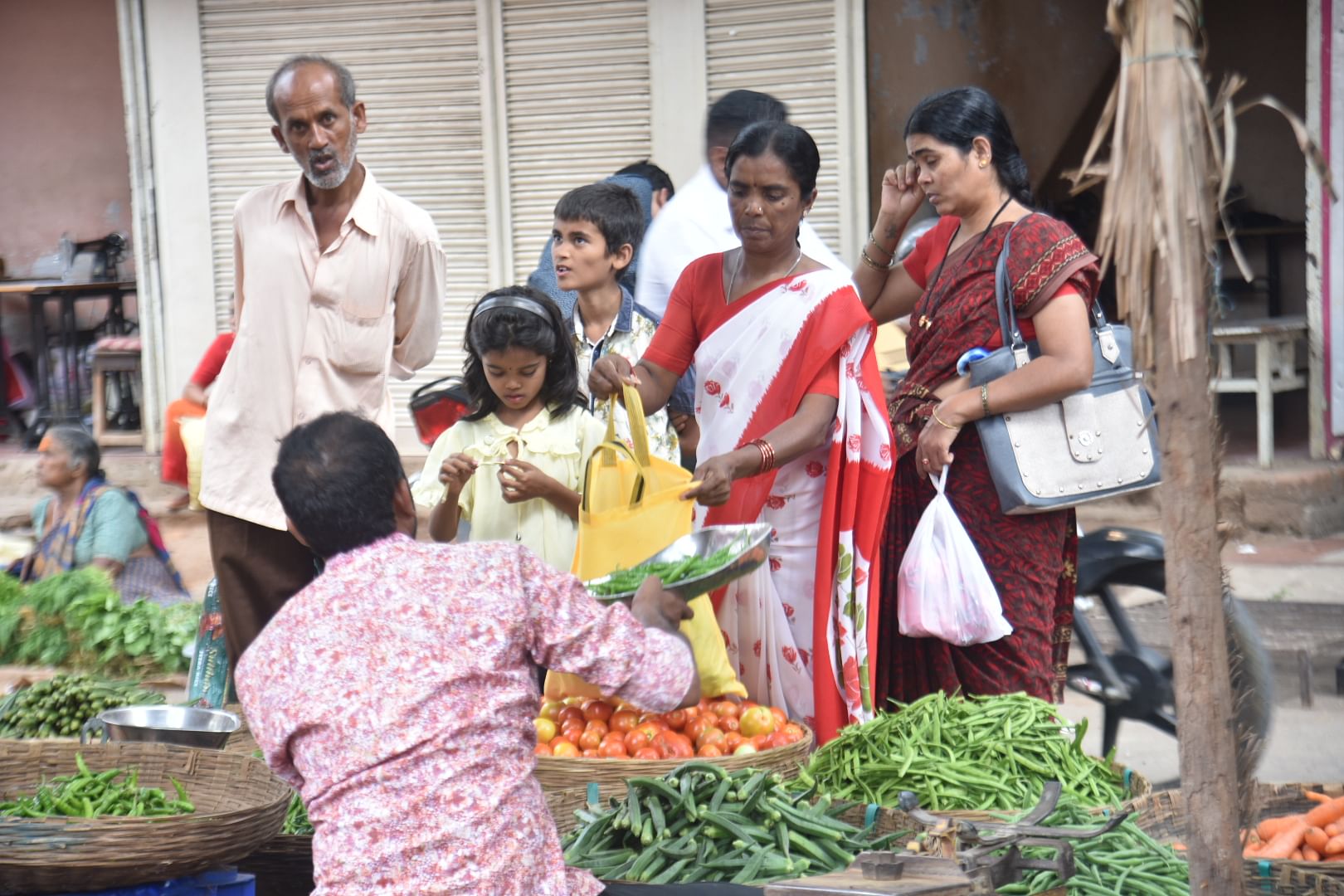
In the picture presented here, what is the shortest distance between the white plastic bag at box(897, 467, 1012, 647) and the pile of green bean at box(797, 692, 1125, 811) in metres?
0.21

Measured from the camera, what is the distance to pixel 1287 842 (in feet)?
11.4

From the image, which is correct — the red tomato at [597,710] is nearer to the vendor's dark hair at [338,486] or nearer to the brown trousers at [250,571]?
the brown trousers at [250,571]

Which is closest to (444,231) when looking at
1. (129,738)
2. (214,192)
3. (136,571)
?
(214,192)

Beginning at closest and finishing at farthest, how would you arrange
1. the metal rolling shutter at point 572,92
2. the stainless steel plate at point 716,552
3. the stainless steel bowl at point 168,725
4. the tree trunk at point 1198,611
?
the tree trunk at point 1198,611, the stainless steel plate at point 716,552, the stainless steel bowl at point 168,725, the metal rolling shutter at point 572,92

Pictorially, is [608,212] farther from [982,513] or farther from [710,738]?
[710,738]

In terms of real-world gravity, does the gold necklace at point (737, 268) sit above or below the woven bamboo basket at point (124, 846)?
above

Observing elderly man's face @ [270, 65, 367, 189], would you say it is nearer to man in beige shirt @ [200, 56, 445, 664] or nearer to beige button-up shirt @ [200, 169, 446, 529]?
man in beige shirt @ [200, 56, 445, 664]

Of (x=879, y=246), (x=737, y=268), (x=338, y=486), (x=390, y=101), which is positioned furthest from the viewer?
(x=390, y=101)

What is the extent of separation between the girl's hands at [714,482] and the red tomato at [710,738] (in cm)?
54

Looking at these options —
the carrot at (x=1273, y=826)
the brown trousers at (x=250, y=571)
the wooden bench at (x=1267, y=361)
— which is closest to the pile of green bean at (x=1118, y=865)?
the carrot at (x=1273, y=826)

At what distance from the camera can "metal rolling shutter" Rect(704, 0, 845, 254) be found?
782cm

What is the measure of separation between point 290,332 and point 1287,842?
9.22 ft

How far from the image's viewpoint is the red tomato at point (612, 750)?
141 inches

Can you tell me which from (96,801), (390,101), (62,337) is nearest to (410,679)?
(96,801)
